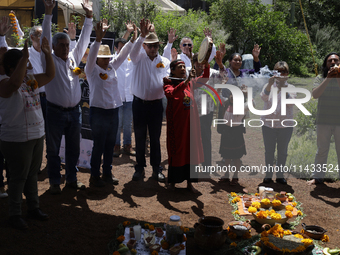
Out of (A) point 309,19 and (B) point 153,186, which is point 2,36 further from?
(A) point 309,19

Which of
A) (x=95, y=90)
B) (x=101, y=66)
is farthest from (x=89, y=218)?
(x=101, y=66)

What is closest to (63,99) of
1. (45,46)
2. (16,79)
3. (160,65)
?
(45,46)

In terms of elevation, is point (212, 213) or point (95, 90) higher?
point (95, 90)

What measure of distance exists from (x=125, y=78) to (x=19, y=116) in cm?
372

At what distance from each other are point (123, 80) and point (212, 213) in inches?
142

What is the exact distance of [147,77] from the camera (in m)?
5.58

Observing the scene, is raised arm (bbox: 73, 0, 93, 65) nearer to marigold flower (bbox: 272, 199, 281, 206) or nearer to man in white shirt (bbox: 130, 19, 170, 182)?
man in white shirt (bbox: 130, 19, 170, 182)

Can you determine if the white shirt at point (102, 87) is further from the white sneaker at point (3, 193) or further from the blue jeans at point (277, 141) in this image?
the blue jeans at point (277, 141)

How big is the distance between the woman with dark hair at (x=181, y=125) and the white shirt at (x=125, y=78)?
2164 millimetres

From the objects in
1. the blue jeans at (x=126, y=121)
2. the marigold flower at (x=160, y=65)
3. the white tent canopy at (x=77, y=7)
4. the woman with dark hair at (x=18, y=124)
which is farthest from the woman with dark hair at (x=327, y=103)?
the white tent canopy at (x=77, y=7)

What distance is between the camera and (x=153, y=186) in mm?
5691

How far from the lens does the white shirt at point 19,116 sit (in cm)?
373

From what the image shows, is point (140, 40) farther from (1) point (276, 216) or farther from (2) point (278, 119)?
(1) point (276, 216)

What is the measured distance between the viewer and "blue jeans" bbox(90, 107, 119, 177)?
5254 mm
